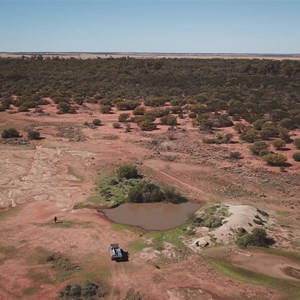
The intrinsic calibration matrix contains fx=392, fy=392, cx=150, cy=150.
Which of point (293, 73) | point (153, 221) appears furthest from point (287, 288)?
point (293, 73)

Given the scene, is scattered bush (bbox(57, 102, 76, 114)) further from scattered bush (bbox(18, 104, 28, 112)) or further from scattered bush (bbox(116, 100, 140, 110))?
scattered bush (bbox(116, 100, 140, 110))

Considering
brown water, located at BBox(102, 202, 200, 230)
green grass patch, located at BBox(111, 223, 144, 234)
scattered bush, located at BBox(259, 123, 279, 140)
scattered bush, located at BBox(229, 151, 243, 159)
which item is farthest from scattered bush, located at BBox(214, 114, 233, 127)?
green grass patch, located at BBox(111, 223, 144, 234)

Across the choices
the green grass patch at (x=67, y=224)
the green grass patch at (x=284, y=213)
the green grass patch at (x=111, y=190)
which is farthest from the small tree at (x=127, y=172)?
the green grass patch at (x=284, y=213)

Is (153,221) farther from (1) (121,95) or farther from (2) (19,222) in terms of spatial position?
(1) (121,95)

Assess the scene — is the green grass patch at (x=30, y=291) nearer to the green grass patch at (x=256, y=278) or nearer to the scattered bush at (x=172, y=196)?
the green grass patch at (x=256, y=278)

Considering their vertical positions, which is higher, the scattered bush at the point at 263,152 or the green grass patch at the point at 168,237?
the scattered bush at the point at 263,152

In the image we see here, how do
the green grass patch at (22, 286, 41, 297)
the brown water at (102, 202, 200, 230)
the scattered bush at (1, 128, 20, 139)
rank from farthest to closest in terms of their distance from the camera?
1. the scattered bush at (1, 128, 20, 139)
2. the brown water at (102, 202, 200, 230)
3. the green grass patch at (22, 286, 41, 297)

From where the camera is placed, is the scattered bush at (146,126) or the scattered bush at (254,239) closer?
the scattered bush at (254,239)
